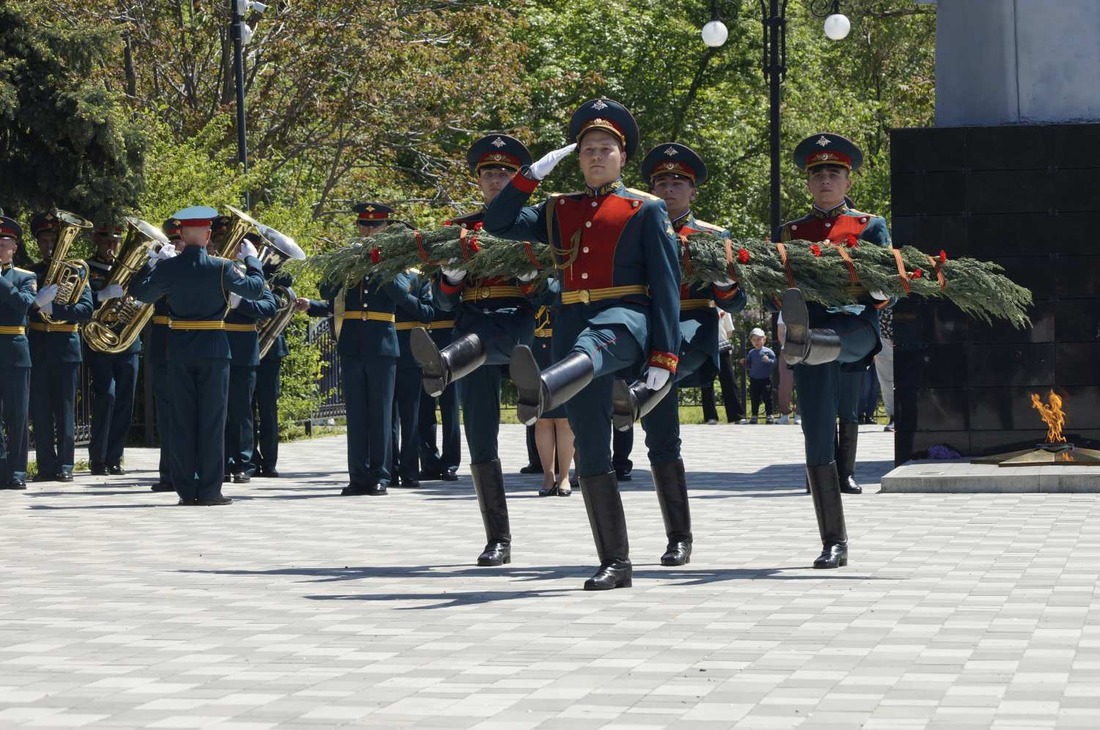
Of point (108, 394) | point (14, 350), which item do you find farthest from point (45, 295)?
point (108, 394)

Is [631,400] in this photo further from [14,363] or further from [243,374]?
[14,363]

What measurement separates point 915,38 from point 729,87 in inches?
302

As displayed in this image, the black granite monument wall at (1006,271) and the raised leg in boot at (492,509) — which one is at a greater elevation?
the black granite monument wall at (1006,271)

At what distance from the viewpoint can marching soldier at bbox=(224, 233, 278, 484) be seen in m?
15.4

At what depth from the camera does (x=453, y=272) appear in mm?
9914

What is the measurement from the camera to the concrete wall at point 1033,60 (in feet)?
52.0

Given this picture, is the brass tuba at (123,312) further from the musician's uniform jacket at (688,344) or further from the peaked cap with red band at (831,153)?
the musician's uniform jacket at (688,344)

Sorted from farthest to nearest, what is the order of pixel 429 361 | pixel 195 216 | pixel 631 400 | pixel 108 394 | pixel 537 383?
1. pixel 108 394
2. pixel 195 216
3. pixel 429 361
4. pixel 631 400
5. pixel 537 383

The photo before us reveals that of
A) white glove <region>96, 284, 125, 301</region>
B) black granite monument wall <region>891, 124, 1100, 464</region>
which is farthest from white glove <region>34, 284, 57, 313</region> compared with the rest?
black granite monument wall <region>891, 124, 1100, 464</region>

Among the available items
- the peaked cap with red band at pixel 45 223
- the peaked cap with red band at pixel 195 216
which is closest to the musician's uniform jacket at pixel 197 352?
the peaked cap with red band at pixel 195 216

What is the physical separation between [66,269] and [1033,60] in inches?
317

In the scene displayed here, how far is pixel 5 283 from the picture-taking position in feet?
51.4

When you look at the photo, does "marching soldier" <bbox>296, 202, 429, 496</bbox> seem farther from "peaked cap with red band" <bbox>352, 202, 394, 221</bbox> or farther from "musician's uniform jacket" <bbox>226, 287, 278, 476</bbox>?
"musician's uniform jacket" <bbox>226, 287, 278, 476</bbox>

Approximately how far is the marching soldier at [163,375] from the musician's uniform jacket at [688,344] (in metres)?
6.40
